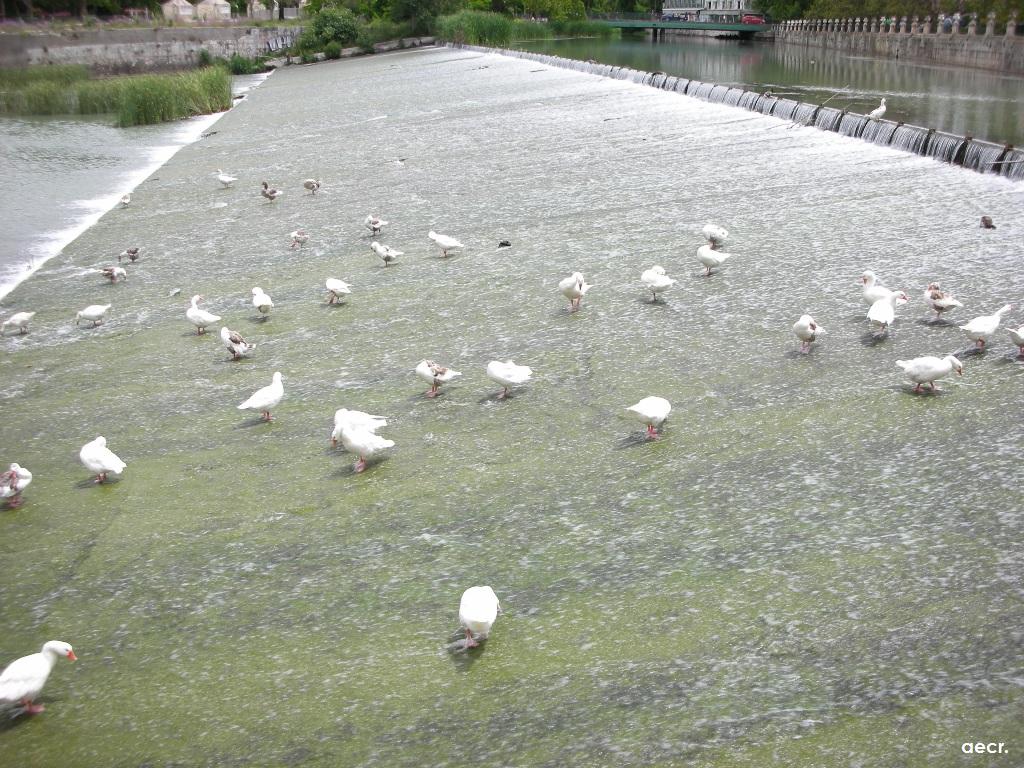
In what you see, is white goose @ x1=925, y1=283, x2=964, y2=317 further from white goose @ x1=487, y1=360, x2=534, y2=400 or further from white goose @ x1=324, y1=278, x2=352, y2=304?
white goose @ x1=324, y1=278, x2=352, y2=304

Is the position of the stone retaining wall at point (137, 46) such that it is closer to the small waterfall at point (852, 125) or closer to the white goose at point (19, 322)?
the small waterfall at point (852, 125)

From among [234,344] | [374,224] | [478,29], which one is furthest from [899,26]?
[234,344]

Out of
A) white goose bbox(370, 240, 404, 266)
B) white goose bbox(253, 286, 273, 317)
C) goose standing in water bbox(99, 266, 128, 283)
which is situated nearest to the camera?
white goose bbox(253, 286, 273, 317)

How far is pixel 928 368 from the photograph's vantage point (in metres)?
8.70

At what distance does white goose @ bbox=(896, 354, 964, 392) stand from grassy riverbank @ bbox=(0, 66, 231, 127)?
3619 cm

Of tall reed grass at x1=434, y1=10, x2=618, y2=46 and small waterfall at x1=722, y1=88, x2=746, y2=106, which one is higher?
tall reed grass at x1=434, y1=10, x2=618, y2=46

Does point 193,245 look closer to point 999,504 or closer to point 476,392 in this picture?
point 476,392

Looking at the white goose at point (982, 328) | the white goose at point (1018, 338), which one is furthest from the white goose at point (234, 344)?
the white goose at point (1018, 338)

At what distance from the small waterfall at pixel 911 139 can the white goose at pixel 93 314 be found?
608 inches

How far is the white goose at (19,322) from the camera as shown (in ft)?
43.8

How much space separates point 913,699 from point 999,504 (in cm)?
224

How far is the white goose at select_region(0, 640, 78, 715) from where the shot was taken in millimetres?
5918

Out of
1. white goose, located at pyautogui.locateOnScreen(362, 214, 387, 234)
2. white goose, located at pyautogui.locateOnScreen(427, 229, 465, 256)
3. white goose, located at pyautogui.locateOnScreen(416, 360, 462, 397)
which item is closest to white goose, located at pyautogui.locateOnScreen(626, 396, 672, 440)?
white goose, located at pyautogui.locateOnScreen(416, 360, 462, 397)

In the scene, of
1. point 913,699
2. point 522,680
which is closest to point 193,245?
point 522,680
